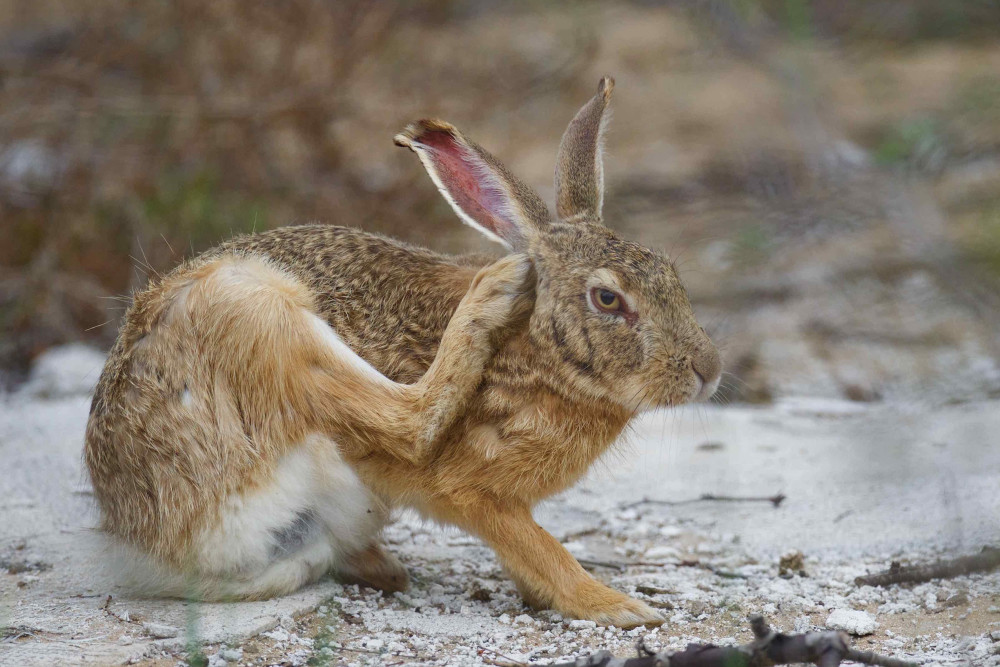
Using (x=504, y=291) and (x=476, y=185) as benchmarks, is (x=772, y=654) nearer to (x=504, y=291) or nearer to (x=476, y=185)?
(x=504, y=291)

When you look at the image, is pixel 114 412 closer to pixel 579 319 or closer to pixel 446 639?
pixel 446 639

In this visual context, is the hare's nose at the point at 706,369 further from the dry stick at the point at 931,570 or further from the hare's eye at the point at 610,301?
the dry stick at the point at 931,570

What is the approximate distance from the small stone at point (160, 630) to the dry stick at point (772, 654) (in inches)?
55.8

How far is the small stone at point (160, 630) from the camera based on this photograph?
3443mm

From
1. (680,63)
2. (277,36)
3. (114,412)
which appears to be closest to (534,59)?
(680,63)

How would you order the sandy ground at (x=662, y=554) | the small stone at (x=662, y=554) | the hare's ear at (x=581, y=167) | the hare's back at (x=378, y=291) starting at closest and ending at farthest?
the sandy ground at (x=662, y=554) < the hare's back at (x=378, y=291) < the hare's ear at (x=581, y=167) < the small stone at (x=662, y=554)

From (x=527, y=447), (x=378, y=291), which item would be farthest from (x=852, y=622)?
(x=378, y=291)

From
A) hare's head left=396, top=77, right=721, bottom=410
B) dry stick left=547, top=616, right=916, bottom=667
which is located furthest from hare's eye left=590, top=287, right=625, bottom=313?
dry stick left=547, top=616, right=916, bottom=667

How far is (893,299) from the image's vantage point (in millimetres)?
4340

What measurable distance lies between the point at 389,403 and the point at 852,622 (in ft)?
5.15

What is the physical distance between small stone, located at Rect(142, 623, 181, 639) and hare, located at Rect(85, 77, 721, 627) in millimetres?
248

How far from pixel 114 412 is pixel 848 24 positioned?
150 inches

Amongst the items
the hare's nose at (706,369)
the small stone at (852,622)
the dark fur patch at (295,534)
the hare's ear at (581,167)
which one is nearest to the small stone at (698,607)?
the small stone at (852,622)

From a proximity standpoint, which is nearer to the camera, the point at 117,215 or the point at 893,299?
the point at 893,299
